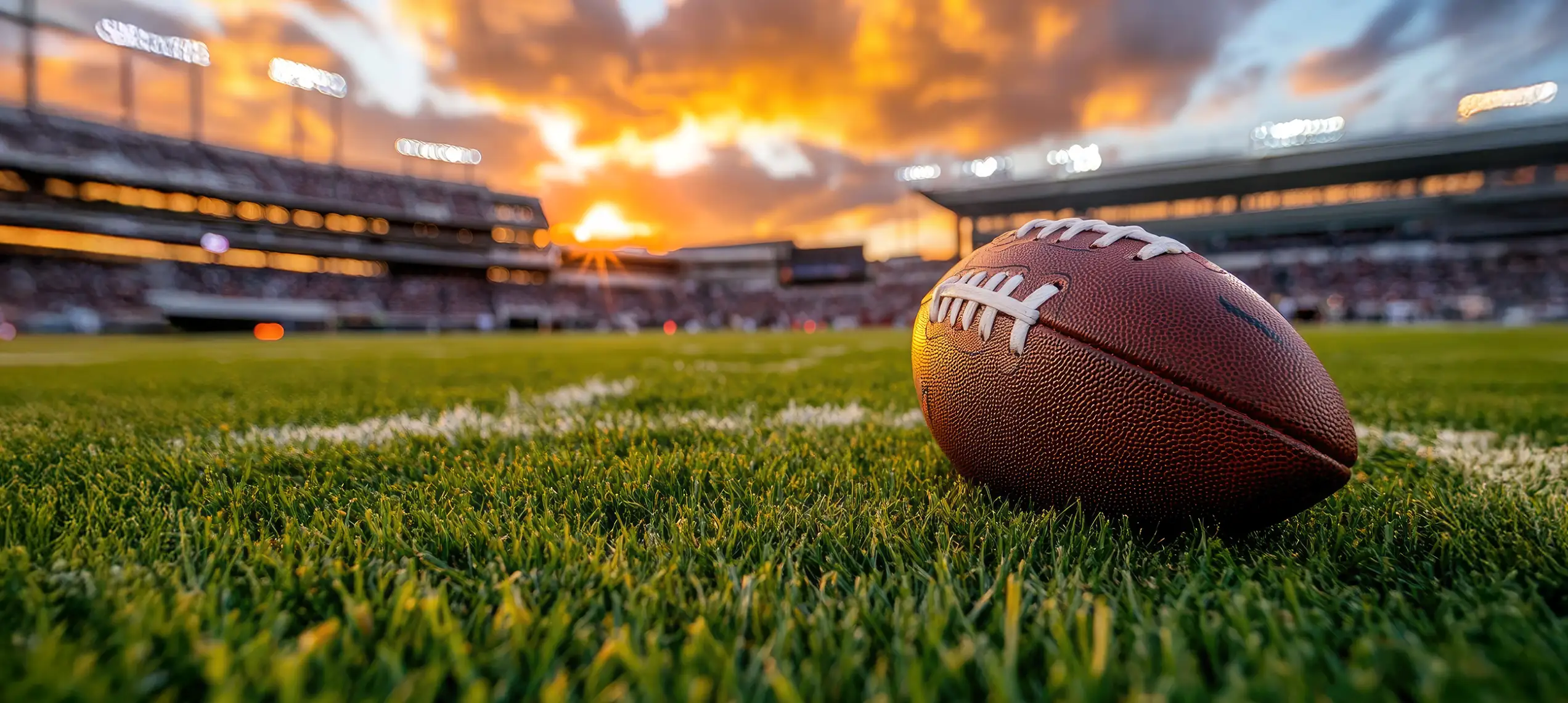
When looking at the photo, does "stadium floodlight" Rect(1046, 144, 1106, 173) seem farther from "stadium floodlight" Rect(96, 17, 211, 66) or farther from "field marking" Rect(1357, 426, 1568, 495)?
"stadium floodlight" Rect(96, 17, 211, 66)

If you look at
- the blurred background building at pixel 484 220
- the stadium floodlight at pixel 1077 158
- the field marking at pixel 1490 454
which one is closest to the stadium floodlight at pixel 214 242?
the blurred background building at pixel 484 220

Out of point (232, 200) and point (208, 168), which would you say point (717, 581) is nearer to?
point (232, 200)

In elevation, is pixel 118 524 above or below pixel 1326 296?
below

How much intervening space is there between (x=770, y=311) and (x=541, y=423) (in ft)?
137

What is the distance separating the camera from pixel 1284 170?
3266 cm

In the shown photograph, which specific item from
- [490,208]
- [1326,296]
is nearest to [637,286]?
[490,208]

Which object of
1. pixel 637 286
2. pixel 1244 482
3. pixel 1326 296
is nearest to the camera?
pixel 1244 482

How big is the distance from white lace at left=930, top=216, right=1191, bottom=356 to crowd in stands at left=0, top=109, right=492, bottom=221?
40434 mm

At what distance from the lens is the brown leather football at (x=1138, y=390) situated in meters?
1.12

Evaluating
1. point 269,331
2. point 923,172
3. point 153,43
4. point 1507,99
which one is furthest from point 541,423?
point 1507,99

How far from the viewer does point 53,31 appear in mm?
28875

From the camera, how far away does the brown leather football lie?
3.69 feet

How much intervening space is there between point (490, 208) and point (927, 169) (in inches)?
1120

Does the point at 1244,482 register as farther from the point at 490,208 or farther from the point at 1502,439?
the point at 490,208
